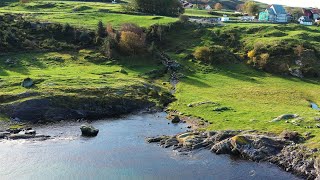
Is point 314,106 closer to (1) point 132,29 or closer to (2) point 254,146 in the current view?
(2) point 254,146

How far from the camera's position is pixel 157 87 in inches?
3989

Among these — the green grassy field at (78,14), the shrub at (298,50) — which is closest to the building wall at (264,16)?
the green grassy field at (78,14)

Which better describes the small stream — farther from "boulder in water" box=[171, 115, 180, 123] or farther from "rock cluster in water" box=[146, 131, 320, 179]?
Result: "boulder in water" box=[171, 115, 180, 123]

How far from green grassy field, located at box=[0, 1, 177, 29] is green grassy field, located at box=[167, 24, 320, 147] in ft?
59.3

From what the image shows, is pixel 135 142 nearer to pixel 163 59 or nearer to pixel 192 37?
pixel 163 59

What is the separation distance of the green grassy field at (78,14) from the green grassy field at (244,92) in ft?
59.3

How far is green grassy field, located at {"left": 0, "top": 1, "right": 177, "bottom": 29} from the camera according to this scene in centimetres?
15112

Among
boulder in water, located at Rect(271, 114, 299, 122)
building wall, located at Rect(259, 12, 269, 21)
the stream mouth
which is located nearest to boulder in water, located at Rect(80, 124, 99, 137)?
boulder in water, located at Rect(271, 114, 299, 122)

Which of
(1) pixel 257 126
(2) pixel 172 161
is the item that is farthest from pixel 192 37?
(2) pixel 172 161

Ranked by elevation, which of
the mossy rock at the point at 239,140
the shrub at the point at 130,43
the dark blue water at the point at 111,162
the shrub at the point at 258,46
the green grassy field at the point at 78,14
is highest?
the green grassy field at the point at 78,14

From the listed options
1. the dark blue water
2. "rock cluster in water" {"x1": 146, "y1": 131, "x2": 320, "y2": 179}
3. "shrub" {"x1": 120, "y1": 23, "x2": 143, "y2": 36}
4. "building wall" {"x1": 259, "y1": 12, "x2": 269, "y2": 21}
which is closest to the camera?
the dark blue water

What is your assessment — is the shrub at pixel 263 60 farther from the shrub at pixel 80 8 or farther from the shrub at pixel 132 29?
the shrub at pixel 80 8

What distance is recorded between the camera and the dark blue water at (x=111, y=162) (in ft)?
186

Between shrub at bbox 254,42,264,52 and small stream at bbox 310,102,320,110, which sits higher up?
shrub at bbox 254,42,264,52
